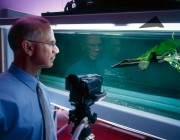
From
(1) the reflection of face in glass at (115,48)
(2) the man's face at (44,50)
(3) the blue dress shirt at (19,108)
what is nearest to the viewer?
(3) the blue dress shirt at (19,108)

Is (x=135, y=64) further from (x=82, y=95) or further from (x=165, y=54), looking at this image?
(x=82, y=95)

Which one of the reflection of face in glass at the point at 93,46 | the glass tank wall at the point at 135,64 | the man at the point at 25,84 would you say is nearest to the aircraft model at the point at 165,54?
the glass tank wall at the point at 135,64

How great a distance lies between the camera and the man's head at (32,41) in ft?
2.88

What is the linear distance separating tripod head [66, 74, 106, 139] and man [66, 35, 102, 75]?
0.42m

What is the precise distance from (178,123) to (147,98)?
0.71 ft

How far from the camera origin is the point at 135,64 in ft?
3.53

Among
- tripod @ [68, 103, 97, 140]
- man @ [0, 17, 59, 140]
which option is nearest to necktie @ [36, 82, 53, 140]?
man @ [0, 17, 59, 140]

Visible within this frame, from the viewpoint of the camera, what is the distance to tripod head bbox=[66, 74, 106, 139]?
0.83 meters

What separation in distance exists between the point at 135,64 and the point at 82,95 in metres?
0.38

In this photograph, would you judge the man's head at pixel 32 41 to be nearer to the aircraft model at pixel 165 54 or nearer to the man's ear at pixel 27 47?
the man's ear at pixel 27 47

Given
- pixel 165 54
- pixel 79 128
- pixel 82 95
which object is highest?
pixel 165 54

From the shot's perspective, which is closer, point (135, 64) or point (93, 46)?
point (135, 64)


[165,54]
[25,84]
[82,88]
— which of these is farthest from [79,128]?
[165,54]

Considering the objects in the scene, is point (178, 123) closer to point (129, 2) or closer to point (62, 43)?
point (129, 2)
